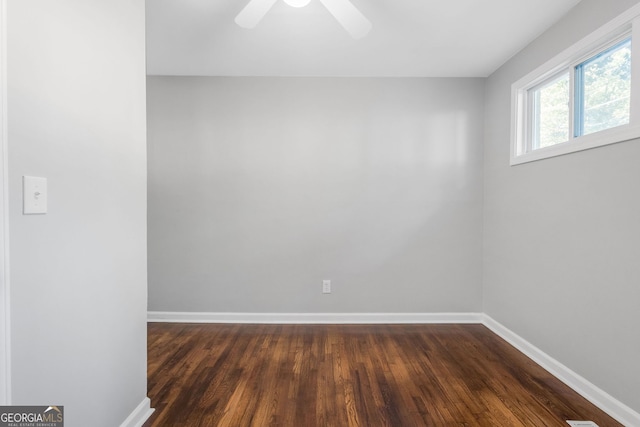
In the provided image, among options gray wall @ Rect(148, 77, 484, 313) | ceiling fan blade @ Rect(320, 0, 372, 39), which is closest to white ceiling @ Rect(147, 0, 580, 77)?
ceiling fan blade @ Rect(320, 0, 372, 39)

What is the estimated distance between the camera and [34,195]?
1.08 metres

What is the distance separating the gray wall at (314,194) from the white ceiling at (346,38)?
0.80ft

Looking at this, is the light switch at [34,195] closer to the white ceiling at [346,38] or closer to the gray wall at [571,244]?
the white ceiling at [346,38]

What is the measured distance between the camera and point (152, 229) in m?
3.39

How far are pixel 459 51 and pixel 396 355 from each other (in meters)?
2.60

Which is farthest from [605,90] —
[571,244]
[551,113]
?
[571,244]

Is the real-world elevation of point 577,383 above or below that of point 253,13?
below

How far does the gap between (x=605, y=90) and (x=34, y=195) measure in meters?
2.97

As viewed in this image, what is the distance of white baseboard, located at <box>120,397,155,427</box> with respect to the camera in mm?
1660

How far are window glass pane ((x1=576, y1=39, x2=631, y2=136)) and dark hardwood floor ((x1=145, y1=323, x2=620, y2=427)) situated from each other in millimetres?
1727

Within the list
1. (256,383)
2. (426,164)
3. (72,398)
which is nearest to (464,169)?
(426,164)

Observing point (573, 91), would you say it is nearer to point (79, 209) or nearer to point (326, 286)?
point (326, 286)

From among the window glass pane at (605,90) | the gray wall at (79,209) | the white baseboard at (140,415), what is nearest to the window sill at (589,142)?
the window glass pane at (605,90)

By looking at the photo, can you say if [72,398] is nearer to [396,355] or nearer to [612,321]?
[396,355]
